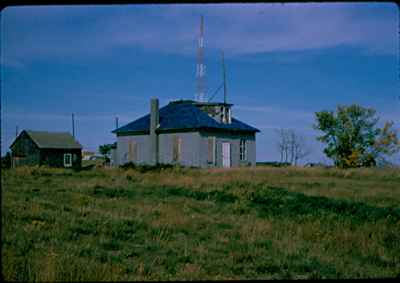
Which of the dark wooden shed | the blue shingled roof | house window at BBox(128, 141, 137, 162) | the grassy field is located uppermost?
the blue shingled roof

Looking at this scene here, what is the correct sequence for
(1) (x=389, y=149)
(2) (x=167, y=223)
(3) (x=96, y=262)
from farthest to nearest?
(1) (x=389, y=149)
(2) (x=167, y=223)
(3) (x=96, y=262)

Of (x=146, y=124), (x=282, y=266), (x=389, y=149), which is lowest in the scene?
(x=282, y=266)

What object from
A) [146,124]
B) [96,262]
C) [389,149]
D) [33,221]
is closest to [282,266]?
[96,262]

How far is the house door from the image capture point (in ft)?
101

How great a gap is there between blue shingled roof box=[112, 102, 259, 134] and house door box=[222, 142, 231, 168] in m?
1.20

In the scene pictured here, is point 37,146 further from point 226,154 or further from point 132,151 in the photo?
point 132,151

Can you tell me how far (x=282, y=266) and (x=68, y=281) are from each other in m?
2.78

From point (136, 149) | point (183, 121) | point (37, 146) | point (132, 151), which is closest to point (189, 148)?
point (183, 121)

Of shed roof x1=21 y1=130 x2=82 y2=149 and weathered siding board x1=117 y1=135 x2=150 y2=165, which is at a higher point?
weathered siding board x1=117 y1=135 x2=150 y2=165

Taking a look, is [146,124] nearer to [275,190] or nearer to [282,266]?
[275,190]

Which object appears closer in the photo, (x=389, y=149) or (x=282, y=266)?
(x=282, y=266)

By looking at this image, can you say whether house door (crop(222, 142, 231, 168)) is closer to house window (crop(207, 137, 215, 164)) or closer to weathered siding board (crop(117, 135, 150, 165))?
house window (crop(207, 137, 215, 164))

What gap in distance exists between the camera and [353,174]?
1895 centimetres

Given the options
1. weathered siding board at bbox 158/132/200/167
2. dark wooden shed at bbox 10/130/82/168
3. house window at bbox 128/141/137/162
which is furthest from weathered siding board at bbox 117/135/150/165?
dark wooden shed at bbox 10/130/82/168
